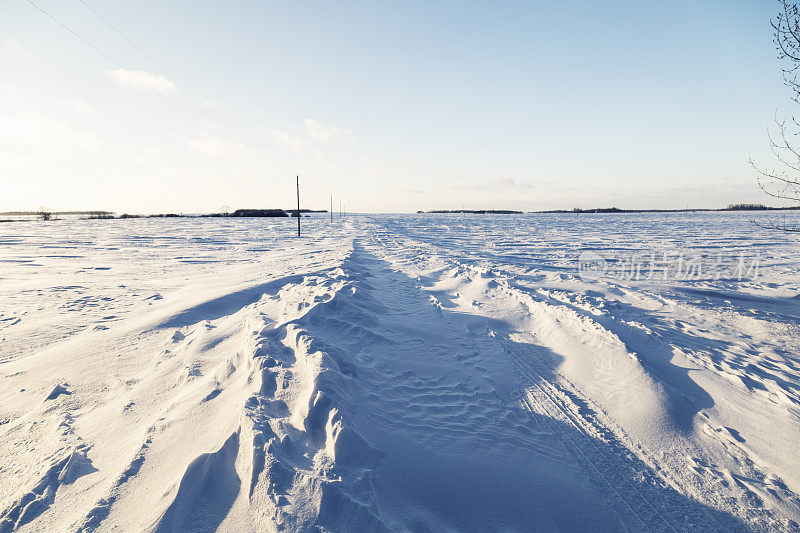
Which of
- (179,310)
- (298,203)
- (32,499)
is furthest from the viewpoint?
(298,203)

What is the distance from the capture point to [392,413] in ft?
11.3

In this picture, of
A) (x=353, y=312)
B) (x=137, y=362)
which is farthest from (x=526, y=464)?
(x=137, y=362)

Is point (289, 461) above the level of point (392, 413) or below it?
above

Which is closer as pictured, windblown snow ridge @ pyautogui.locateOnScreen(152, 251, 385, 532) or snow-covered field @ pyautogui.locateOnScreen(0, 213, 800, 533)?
windblown snow ridge @ pyautogui.locateOnScreen(152, 251, 385, 532)

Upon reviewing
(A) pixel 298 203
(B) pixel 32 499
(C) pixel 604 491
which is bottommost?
(C) pixel 604 491

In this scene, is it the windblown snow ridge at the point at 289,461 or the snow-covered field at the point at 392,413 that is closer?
the windblown snow ridge at the point at 289,461

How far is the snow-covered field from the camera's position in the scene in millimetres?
2271

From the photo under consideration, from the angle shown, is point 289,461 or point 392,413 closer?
point 289,461

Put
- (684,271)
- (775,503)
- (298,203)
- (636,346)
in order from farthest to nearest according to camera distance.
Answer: (298,203) < (684,271) < (636,346) < (775,503)

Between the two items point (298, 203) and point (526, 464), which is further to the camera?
point (298, 203)

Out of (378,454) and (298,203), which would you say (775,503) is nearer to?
(378,454)

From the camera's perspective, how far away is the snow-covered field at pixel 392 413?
227 centimetres

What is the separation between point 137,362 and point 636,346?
23.1 ft

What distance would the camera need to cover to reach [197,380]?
3.74 metres
